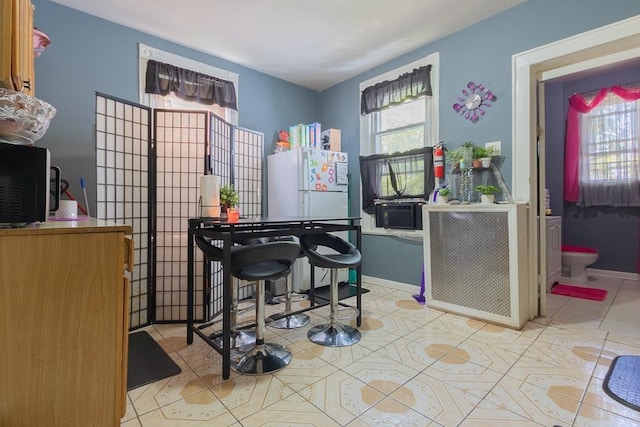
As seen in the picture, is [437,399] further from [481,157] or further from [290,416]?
[481,157]

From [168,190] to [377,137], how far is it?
257 cm

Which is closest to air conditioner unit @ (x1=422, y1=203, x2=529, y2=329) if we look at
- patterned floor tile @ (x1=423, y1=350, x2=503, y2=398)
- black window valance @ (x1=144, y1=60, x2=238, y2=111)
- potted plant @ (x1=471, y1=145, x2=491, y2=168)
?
potted plant @ (x1=471, y1=145, x2=491, y2=168)

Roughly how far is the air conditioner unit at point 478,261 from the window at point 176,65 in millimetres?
2583

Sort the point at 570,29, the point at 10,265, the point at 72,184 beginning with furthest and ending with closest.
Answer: the point at 72,184 → the point at 570,29 → the point at 10,265

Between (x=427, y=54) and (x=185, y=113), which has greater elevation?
(x=427, y=54)

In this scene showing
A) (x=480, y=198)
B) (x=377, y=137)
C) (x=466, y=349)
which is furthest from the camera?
(x=377, y=137)

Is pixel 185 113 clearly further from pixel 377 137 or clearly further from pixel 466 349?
pixel 466 349

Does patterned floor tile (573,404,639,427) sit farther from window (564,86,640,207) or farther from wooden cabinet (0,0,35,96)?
window (564,86,640,207)

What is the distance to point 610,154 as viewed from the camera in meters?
4.10

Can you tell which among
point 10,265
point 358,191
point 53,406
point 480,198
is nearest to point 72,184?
point 10,265

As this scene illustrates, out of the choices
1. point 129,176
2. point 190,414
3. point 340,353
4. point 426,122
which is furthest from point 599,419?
point 129,176

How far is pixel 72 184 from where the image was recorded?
2.62m

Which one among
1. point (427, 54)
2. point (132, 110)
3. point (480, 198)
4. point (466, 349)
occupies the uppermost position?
point (427, 54)

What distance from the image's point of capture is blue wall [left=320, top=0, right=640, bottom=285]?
2393mm
